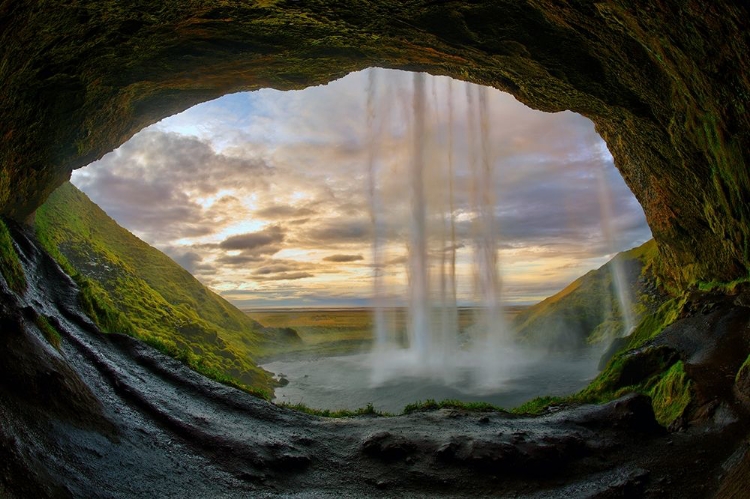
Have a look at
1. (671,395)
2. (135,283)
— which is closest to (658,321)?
(671,395)

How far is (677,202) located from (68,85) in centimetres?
2429

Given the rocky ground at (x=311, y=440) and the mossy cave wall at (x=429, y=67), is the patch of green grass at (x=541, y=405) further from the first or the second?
the mossy cave wall at (x=429, y=67)

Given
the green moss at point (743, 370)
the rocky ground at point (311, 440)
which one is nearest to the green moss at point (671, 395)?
the rocky ground at point (311, 440)

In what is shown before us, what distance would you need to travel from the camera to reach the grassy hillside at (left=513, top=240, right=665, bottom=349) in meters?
36.6

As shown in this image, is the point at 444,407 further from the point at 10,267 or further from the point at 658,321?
the point at 10,267

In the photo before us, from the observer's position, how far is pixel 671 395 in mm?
12000

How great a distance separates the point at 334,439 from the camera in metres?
12.2

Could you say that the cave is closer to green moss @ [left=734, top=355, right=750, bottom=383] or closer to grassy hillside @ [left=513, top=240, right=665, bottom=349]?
green moss @ [left=734, top=355, right=750, bottom=383]

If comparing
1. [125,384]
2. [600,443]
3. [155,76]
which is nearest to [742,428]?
[600,443]

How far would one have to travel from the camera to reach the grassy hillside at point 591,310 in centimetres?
3656

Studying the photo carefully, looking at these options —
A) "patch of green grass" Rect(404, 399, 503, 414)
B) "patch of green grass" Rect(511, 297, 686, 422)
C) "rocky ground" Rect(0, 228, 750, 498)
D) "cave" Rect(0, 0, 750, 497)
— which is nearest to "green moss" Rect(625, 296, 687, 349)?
"patch of green grass" Rect(511, 297, 686, 422)

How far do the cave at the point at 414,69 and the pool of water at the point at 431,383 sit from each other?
39.3 feet

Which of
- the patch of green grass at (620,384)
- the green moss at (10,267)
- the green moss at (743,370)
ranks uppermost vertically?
the green moss at (10,267)

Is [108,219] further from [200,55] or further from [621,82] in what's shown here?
[621,82]
